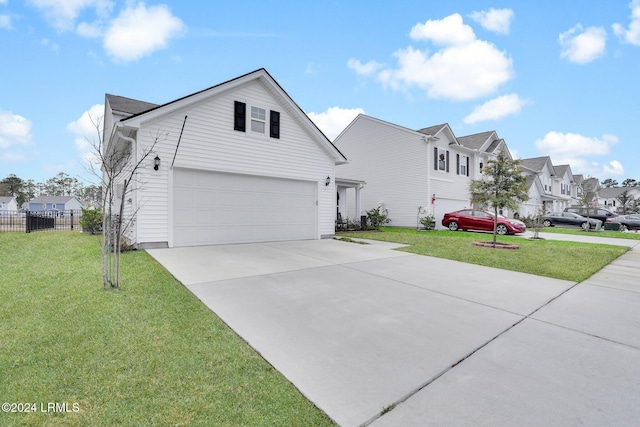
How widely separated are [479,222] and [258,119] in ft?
43.9

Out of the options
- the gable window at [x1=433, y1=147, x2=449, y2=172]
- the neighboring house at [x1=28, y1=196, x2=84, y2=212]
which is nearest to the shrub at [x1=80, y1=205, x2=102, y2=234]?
the gable window at [x1=433, y1=147, x2=449, y2=172]

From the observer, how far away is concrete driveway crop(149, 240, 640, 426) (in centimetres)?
211

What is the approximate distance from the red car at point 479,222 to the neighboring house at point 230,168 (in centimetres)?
906

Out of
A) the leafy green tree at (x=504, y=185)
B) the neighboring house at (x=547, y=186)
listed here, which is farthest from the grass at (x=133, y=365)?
the neighboring house at (x=547, y=186)

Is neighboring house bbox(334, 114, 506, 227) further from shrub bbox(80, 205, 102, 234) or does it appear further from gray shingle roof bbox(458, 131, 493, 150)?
shrub bbox(80, 205, 102, 234)

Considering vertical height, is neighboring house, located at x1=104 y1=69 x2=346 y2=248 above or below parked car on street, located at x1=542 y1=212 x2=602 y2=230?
above

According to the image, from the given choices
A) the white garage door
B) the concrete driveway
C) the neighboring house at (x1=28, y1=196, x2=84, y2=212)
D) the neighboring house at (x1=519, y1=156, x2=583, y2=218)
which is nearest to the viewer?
the concrete driveway

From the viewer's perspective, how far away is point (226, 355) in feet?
8.92


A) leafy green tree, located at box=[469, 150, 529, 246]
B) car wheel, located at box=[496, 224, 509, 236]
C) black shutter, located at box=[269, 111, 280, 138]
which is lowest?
car wheel, located at box=[496, 224, 509, 236]

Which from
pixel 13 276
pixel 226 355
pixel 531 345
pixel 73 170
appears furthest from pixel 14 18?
pixel 531 345

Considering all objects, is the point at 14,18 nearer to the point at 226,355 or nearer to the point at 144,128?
the point at 144,128

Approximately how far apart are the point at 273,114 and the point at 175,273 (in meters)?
7.38

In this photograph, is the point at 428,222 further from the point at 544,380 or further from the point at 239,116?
the point at 544,380

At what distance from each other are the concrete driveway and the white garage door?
3518 mm
